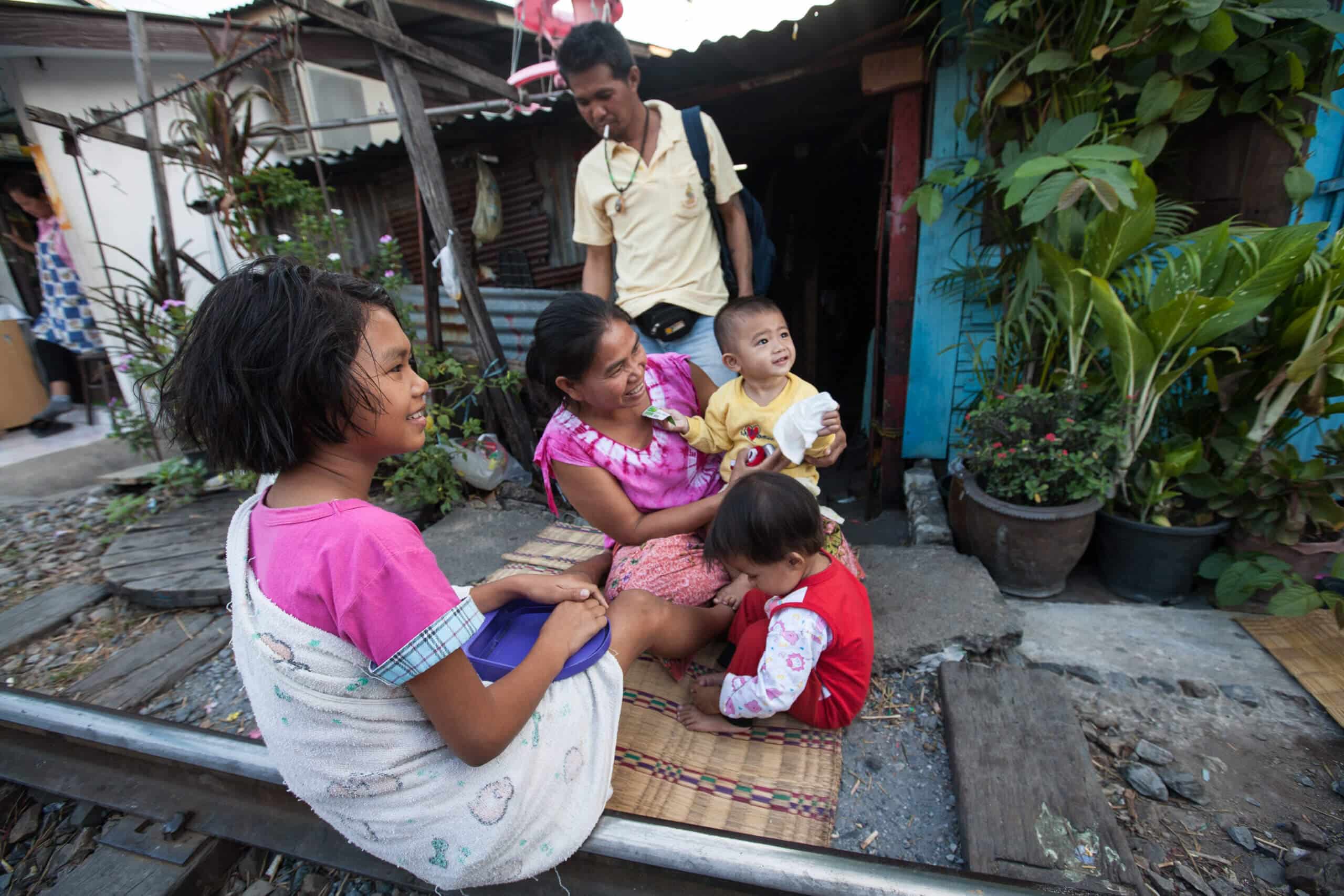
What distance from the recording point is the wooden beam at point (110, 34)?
4625mm

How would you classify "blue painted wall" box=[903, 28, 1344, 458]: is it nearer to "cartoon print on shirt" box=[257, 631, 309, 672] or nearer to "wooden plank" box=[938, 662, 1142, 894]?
"wooden plank" box=[938, 662, 1142, 894]

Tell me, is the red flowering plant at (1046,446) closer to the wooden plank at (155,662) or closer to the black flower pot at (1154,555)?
the black flower pot at (1154,555)

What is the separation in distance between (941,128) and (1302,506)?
2418mm

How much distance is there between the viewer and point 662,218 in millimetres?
2852

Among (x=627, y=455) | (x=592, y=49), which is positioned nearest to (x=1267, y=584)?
(x=627, y=455)

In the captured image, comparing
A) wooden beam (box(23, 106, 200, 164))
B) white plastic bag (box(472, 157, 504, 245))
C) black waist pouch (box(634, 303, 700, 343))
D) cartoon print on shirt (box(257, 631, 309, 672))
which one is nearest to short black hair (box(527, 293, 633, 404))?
black waist pouch (box(634, 303, 700, 343))

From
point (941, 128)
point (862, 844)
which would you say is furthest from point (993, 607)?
point (941, 128)

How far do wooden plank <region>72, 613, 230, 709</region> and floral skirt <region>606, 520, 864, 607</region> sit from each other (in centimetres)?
199

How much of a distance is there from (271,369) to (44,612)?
3511 mm

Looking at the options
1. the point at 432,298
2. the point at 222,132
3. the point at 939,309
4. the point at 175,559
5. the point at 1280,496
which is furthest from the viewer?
the point at 432,298

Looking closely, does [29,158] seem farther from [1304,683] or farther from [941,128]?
[1304,683]

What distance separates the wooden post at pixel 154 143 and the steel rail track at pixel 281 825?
3.45 meters

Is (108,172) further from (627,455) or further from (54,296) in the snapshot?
(627,455)

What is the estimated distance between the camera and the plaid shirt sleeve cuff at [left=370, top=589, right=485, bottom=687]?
1072 mm
